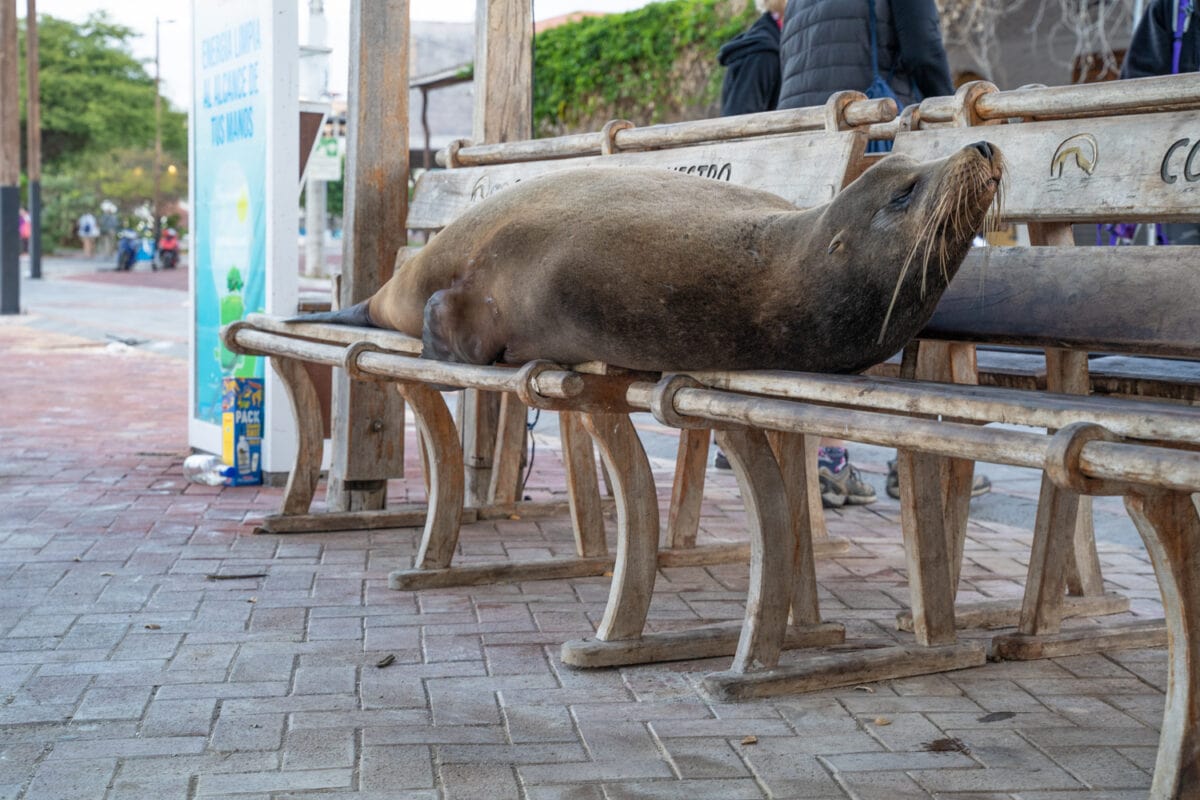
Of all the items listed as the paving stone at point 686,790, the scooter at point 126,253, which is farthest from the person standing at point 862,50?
the scooter at point 126,253

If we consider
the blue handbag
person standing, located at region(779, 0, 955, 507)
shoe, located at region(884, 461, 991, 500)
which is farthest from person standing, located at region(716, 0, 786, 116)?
shoe, located at region(884, 461, 991, 500)

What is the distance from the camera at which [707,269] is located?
323cm

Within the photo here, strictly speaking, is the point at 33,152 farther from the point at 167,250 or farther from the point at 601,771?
the point at 601,771

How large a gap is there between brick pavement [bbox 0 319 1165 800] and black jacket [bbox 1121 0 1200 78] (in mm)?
1803

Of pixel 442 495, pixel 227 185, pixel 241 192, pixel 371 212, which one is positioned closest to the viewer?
pixel 442 495

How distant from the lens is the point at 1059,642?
3758 millimetres

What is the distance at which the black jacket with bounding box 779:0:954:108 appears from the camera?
5.04m

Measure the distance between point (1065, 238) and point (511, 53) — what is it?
9.16ft

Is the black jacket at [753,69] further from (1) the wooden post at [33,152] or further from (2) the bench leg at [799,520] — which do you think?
(1) the wooden post at [33,152]

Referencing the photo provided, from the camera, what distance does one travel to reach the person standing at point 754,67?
625cm

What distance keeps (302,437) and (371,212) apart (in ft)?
3.04

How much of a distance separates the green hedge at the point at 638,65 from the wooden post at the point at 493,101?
9.38 m

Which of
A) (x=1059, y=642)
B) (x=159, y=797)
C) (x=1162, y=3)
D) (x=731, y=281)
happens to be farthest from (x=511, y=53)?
(x=159, y=797)

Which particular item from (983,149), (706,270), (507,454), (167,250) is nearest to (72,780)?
(706,270)
